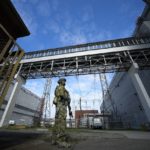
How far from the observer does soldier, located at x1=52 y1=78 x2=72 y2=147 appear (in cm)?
359

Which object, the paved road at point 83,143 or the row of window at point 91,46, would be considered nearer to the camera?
the paved road at point 83,143

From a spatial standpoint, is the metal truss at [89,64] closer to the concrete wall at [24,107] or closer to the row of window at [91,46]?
the row of window at [91,46]

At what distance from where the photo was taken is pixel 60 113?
3.90 meters

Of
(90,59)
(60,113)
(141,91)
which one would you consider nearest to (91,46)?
(90,59)

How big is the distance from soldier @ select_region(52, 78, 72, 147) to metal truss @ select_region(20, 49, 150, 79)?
11.7 metres

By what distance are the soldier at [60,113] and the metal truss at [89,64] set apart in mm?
11667

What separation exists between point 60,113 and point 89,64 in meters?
13.5

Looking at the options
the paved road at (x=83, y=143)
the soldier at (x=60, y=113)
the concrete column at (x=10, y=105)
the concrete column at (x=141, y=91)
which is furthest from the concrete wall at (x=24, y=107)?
the soldier at (x=60, y=113)

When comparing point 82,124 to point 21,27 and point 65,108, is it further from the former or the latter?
point 21,27

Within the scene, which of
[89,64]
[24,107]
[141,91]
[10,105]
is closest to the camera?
[141,91]

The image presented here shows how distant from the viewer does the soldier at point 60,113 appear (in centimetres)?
359

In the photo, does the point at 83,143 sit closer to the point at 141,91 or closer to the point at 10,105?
the point at 141,91

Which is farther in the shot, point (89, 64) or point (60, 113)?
point (89, 64)

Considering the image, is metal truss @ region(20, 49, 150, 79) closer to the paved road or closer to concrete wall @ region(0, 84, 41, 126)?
the paved road
